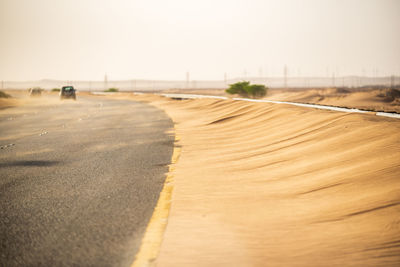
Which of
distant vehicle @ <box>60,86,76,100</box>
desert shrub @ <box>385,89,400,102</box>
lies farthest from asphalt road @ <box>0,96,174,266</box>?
desert shrub @ <box>385,89,400,102</box>

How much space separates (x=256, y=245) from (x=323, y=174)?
7.73 feet

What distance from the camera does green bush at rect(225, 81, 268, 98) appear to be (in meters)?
50.9

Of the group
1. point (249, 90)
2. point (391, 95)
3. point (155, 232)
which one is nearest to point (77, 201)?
point (155, 232)

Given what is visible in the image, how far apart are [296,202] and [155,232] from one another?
1.85m

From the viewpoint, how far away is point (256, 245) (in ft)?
10.4

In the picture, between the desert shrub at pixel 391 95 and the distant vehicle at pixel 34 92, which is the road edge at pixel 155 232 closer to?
the desert shrub at pixel 391 95

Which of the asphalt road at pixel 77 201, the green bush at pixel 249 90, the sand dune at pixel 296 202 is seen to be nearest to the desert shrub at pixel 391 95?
the green bush at pixel 249 90

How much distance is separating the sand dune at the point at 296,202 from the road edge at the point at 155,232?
0.08 m

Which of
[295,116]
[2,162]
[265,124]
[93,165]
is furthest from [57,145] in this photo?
[295,116]

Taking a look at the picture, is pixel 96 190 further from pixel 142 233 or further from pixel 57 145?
pixel 57 145

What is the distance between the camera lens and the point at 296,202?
4.29 meters

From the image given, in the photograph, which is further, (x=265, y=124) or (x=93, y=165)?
(x=265, y=124)

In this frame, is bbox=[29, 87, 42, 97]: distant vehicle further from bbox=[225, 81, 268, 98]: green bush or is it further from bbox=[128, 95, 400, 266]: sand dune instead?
bbox=[128, 95, 400, 266]: sand dune

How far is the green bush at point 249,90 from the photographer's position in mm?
50906
